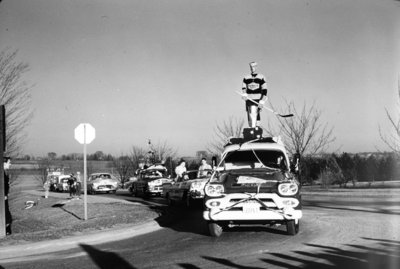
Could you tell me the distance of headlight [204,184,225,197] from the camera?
894 cm

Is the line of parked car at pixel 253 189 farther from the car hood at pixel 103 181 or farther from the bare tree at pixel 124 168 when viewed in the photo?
the bare tree at pixel 124 168

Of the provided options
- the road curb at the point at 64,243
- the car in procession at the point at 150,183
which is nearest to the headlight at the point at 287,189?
the road curb at the point at 64,243

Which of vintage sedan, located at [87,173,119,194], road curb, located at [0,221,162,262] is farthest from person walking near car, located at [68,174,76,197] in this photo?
road curb, located at [0,221,162,262]

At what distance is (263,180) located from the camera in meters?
9.23

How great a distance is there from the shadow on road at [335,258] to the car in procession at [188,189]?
8228 mm

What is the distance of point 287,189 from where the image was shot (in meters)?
8.73

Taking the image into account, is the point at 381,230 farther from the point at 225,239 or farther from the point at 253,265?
the point at 253,265

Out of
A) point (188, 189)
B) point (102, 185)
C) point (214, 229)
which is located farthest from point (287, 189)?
point (102, 185)

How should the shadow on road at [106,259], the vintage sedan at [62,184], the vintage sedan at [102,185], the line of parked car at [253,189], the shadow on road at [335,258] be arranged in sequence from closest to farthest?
the shadow on road at [335,258]
the shadow on road at [106,259]
the line of parked car at [253,189]
the vintage sedan at [102,185]
the vintage sedan at [62,184]

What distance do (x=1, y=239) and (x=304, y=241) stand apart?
21.2 ft

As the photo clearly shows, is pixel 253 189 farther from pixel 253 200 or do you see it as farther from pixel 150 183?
Result: pixel 150 183

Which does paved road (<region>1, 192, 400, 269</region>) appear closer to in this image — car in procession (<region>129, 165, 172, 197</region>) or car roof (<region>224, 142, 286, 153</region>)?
car roof (<region>224, 142, 286, 153</region>)

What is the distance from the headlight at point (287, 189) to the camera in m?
8.70

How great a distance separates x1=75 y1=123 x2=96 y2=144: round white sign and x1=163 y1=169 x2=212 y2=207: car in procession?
4330 mm
